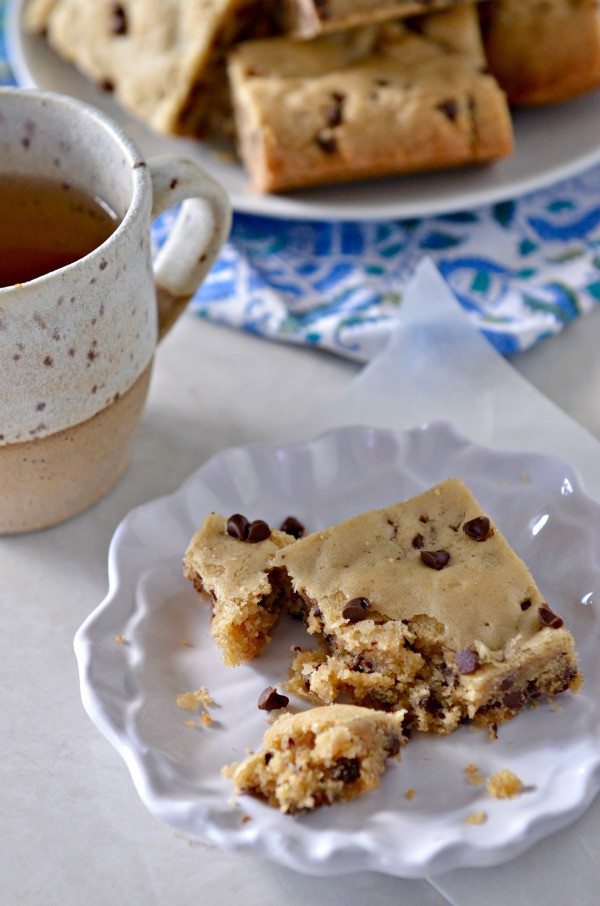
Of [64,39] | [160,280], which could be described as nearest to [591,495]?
[160,280]

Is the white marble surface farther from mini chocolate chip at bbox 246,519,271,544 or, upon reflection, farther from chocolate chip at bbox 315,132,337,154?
chocolate chip at bbox 315,132,337,154

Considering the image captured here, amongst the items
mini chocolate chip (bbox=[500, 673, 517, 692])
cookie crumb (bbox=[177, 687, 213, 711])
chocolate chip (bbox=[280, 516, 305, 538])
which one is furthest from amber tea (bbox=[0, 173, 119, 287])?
mini chocolate chip (bbox=[500, 673, 517, 692])

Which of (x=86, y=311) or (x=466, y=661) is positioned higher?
(x=86, y=311)

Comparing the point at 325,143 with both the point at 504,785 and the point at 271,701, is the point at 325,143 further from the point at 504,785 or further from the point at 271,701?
the point at 504,785

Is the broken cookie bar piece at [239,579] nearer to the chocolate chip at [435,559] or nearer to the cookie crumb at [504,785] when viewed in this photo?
the chocolate chip at [435,559]

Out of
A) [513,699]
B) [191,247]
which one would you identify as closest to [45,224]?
[191,247]

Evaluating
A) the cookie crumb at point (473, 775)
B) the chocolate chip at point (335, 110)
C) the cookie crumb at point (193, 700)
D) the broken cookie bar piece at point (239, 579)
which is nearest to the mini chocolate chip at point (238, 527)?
the broken cookie bar piece at point (239, 579)
